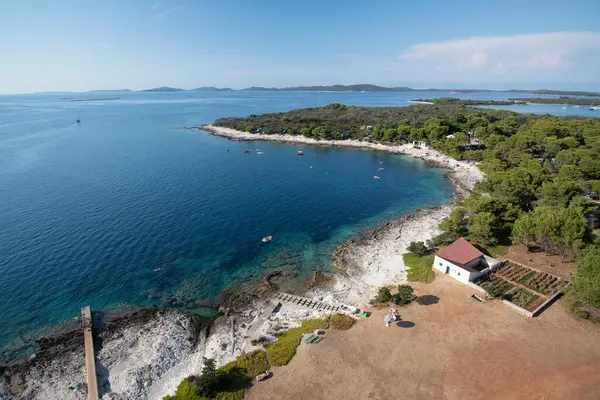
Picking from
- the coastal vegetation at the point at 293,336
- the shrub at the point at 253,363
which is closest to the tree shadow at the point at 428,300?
the coastal vegetation at the point at 293,336

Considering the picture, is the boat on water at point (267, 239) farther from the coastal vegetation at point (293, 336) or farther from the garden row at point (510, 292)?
the garden row at point (510, 292)

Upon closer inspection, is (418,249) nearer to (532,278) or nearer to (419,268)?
(419,268)

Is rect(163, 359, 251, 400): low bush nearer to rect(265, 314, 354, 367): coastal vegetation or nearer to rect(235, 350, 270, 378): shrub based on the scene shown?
rect(235, 350, 270, 378): shrub

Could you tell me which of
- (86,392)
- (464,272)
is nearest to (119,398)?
(86,392)

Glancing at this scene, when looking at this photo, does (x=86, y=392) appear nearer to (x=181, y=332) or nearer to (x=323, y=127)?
(x=181, y=332)

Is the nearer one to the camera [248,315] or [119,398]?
[119,398]
